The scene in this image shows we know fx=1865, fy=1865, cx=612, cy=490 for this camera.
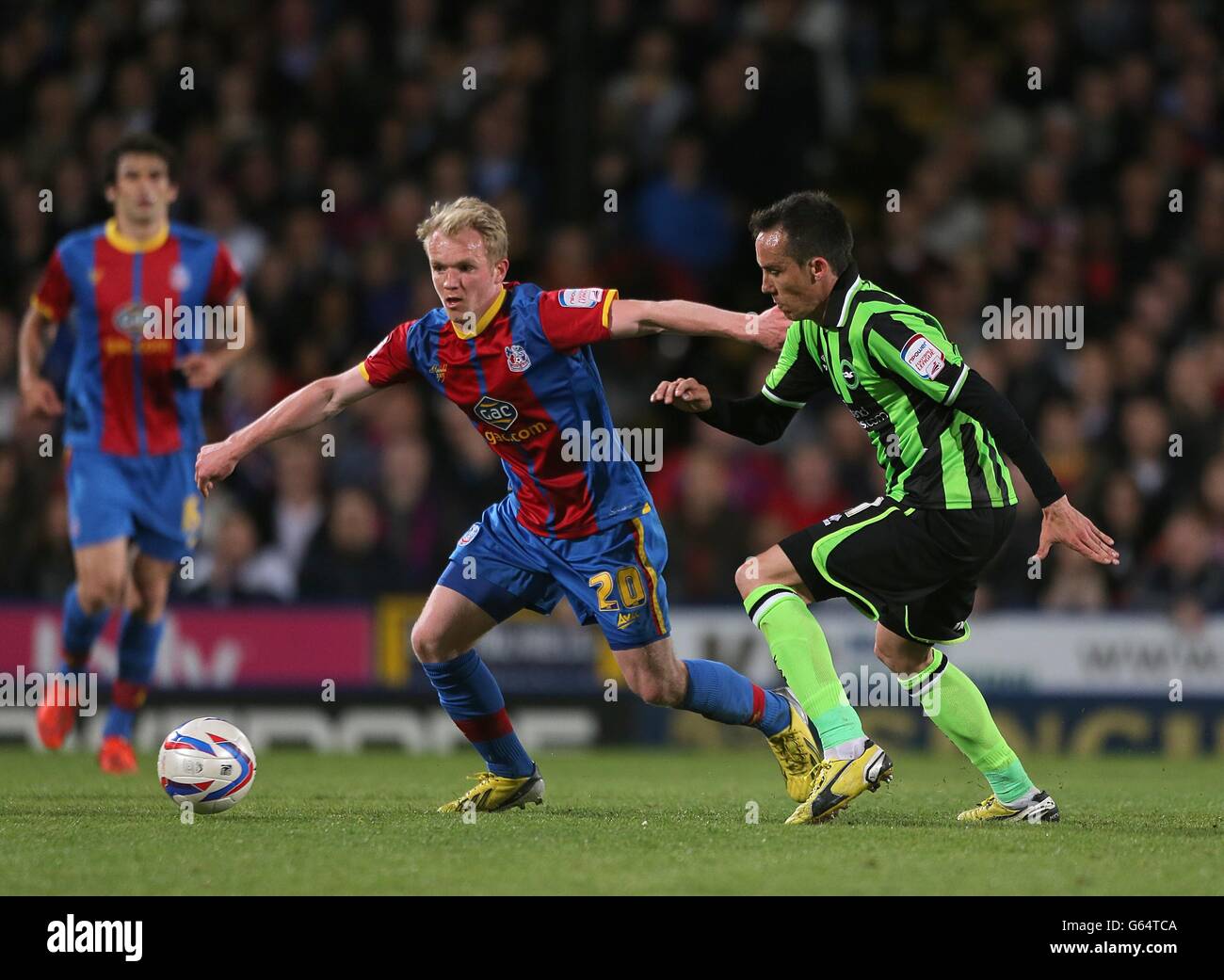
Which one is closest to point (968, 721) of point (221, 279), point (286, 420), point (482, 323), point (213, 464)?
point (482, 323)

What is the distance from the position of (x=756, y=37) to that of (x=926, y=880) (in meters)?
9.53

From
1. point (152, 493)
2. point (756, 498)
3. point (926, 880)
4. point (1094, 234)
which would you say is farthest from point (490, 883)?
point (1094, 234)

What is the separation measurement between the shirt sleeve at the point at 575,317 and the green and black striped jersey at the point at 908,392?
639 millimetres

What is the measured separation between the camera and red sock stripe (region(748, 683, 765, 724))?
678 cm

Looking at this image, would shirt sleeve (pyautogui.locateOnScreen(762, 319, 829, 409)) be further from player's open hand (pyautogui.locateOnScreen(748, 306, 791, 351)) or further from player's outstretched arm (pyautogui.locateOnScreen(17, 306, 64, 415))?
player's outstretched arm (pyautogui.locateOnScreen(17, 306, 64, 415))

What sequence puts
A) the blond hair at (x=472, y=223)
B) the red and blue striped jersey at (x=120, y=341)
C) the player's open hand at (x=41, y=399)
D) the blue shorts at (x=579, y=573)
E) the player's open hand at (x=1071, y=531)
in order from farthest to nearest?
the red and blue striped jersey at (x=120, y=341), the player's open hand at (x=41, y=399), the blue shorts at (x=579, y=573), the blond hair at (x=472, y=223), the player's open hand at (x=1071, y=531)

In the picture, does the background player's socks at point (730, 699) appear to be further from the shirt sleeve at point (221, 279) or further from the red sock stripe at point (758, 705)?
the shirt sleeve at point (221, 279)

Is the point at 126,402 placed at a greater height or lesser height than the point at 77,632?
greater

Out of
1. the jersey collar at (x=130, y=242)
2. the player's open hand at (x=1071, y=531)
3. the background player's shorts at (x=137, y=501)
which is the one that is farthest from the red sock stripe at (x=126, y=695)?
the player's open hand at (x=1071, y=531)

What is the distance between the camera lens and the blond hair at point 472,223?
20.7ft

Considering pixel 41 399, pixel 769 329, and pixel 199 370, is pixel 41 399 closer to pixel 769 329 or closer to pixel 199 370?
pixel 199 370

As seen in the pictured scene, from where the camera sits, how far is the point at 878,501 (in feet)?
20.7

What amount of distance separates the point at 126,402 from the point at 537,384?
2.84 metres

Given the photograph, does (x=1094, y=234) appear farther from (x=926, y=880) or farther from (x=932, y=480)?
(x=926, y=880)
